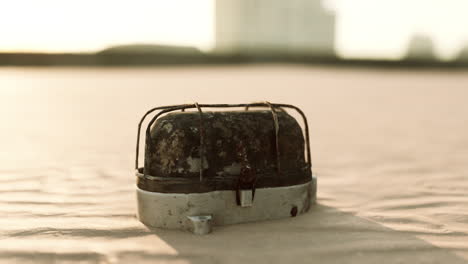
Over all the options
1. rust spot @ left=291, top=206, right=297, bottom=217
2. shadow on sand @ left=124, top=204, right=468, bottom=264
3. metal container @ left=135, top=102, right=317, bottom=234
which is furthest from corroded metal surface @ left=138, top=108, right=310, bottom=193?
shadow on sand @ left=124, top=204, right=468, bottom=264

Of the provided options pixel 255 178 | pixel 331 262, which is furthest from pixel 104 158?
pixel 331 262

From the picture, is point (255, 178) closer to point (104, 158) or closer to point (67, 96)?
point (104, 158)

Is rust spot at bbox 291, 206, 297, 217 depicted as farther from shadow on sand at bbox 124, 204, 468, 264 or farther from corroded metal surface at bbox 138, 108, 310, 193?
corroded metal surface at bbox 138, 108, 310, 193

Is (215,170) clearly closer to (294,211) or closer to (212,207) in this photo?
(212,207)

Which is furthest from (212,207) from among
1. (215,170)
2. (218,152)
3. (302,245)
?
(302,245)

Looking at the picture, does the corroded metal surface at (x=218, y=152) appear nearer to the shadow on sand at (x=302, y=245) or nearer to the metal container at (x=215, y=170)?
the metal container at (x=215, y=170)
